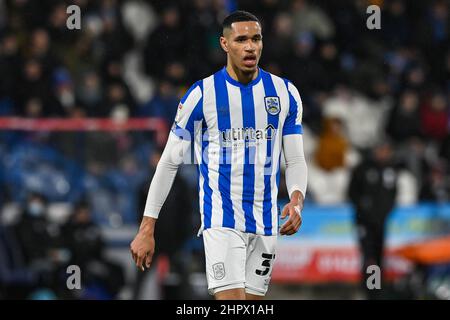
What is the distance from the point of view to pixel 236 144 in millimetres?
6707

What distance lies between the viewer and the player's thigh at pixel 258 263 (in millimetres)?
6766

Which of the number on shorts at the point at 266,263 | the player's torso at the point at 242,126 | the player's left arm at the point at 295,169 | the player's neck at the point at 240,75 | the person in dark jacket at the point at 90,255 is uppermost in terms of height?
the player's neck at the point at 240,75

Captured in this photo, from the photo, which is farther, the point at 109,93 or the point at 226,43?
the point at 109,93

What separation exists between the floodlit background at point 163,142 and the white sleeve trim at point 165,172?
4.90m

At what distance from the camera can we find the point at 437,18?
55.2 ft

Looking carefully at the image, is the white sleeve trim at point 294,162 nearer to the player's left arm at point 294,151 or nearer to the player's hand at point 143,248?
the player's left arm at point 294,151

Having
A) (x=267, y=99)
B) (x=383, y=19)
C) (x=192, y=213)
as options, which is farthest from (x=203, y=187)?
(x=383, y=19)

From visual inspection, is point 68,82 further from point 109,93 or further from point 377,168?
point 377,168

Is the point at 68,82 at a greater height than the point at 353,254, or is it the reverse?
the point at 68,82

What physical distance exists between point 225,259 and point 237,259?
8 centimetres

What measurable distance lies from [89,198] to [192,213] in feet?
4.34

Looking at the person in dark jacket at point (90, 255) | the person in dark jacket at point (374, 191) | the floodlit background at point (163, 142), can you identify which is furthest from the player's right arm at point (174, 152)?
the person in dark jacket at point (374, 191)

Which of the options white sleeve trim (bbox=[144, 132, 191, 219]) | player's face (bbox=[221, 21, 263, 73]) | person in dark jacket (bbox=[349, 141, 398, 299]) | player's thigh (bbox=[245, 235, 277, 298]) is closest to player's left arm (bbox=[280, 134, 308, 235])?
player's thigh (bbox=[245, 235, 277, 298])

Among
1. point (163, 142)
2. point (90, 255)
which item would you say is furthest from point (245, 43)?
point (163, 142)
